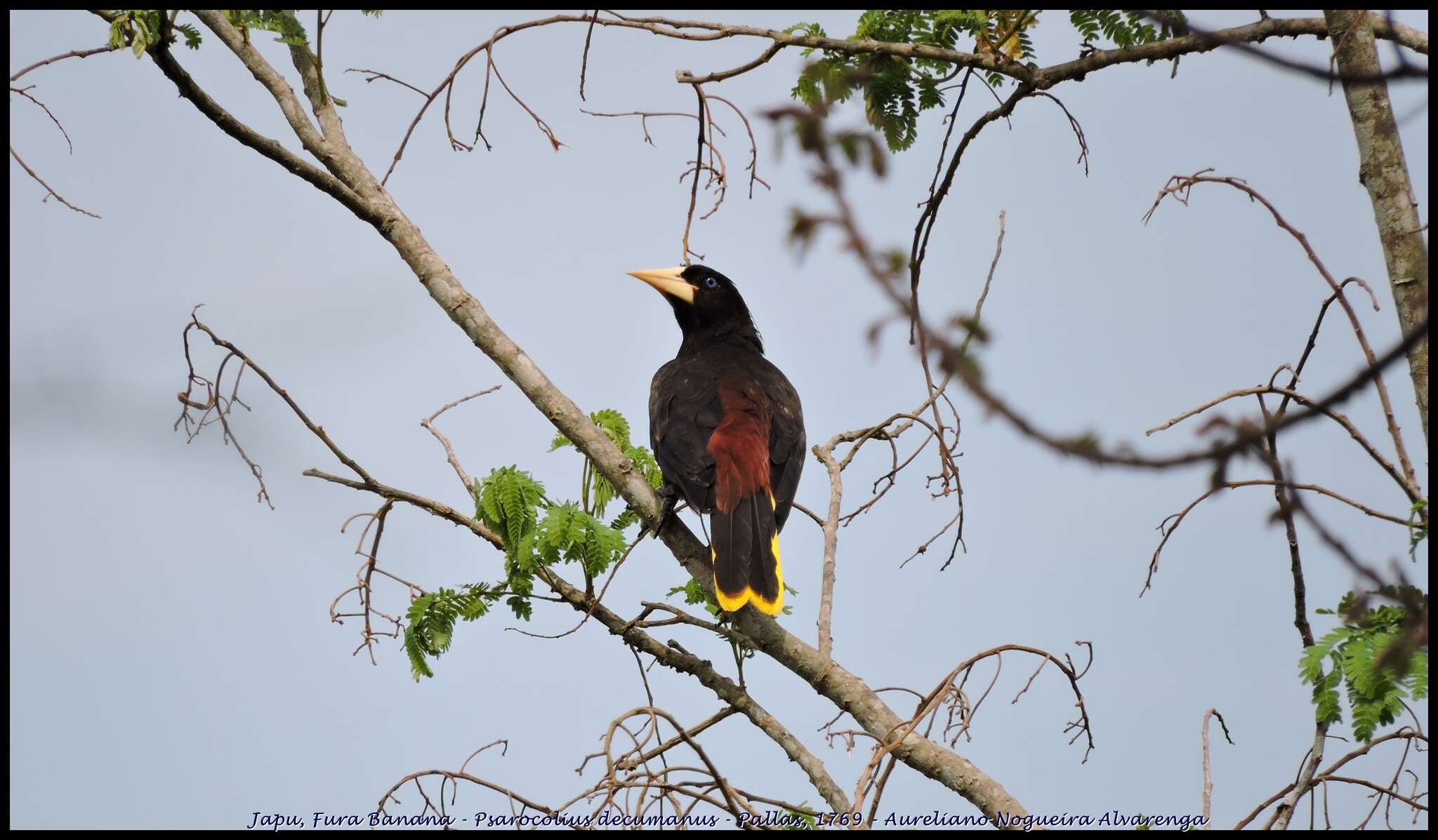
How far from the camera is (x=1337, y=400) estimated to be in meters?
1.12

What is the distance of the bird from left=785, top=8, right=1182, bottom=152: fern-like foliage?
1.24 metres

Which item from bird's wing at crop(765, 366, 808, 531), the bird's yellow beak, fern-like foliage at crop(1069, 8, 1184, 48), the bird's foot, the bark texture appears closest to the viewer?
the bark texture

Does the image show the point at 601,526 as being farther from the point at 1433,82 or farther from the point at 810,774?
the point at 1433,82

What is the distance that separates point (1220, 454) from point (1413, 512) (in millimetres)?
1534

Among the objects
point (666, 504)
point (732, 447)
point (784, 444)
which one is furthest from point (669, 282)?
point (666, 504)

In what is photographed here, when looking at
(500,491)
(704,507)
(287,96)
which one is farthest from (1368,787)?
(287,96)

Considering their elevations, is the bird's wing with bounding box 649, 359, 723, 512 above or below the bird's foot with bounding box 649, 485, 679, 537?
above

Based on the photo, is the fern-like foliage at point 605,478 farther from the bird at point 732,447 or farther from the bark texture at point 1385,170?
the bark texture at point 1385,170

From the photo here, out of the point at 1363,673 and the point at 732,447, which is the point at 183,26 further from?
the point at 1363,673

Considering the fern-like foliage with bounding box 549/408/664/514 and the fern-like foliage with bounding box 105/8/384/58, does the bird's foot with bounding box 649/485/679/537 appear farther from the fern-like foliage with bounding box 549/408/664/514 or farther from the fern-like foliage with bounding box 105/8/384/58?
the fern-like foliage with bounding box 105/8/384/58

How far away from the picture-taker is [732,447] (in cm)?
397

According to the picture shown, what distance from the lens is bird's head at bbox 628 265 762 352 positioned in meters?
5.19

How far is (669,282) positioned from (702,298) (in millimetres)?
160

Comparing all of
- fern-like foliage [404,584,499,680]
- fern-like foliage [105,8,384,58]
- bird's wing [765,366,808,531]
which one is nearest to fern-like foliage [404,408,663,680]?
fern-like foliage [404,584,499,680]
